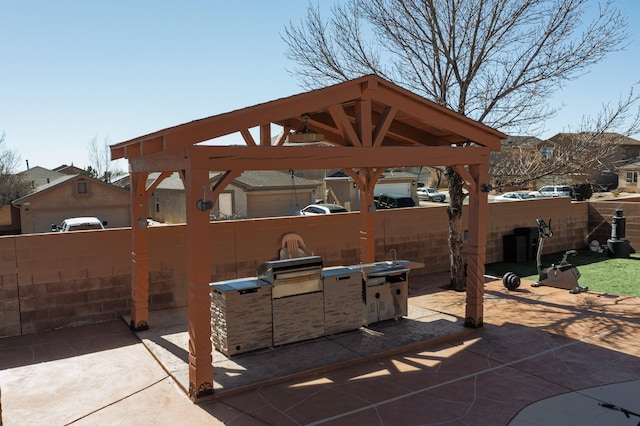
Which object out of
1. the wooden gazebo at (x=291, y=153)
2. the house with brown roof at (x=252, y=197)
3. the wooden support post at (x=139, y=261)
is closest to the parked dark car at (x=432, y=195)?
the house with brown roof at (x=252, y=197)

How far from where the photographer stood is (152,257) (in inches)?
386

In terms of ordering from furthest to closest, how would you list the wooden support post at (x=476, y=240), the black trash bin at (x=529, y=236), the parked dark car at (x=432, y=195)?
1. the parked dark car at (x=432, y=195)
2. the black trash bin at (x=529, y=236)
3. the wooden support post at (x=476, y=240)

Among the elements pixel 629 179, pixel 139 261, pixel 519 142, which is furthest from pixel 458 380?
pixel 629 179

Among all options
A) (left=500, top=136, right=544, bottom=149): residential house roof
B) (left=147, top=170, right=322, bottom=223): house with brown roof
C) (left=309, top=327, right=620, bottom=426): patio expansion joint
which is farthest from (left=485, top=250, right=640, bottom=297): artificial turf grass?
(left=147, top=170, right=322, bottom=223): house with brown roof

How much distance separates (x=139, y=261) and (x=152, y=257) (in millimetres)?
1070

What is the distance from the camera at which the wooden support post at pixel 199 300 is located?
617cm

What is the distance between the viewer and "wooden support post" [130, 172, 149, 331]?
28.5ft

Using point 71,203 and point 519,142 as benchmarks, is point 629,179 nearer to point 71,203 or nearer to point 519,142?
point 519,142

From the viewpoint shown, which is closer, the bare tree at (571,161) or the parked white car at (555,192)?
the bare tree at (571,161)

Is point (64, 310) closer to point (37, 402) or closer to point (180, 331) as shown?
point (180, 331)

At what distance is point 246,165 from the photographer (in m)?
6.34

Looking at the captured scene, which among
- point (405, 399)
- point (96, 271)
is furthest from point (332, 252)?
point (405, 399)

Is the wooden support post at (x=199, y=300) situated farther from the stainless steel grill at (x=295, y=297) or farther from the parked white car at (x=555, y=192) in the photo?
the parked white car at (x=555, y=192)

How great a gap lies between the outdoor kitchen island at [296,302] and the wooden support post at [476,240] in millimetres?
1181
